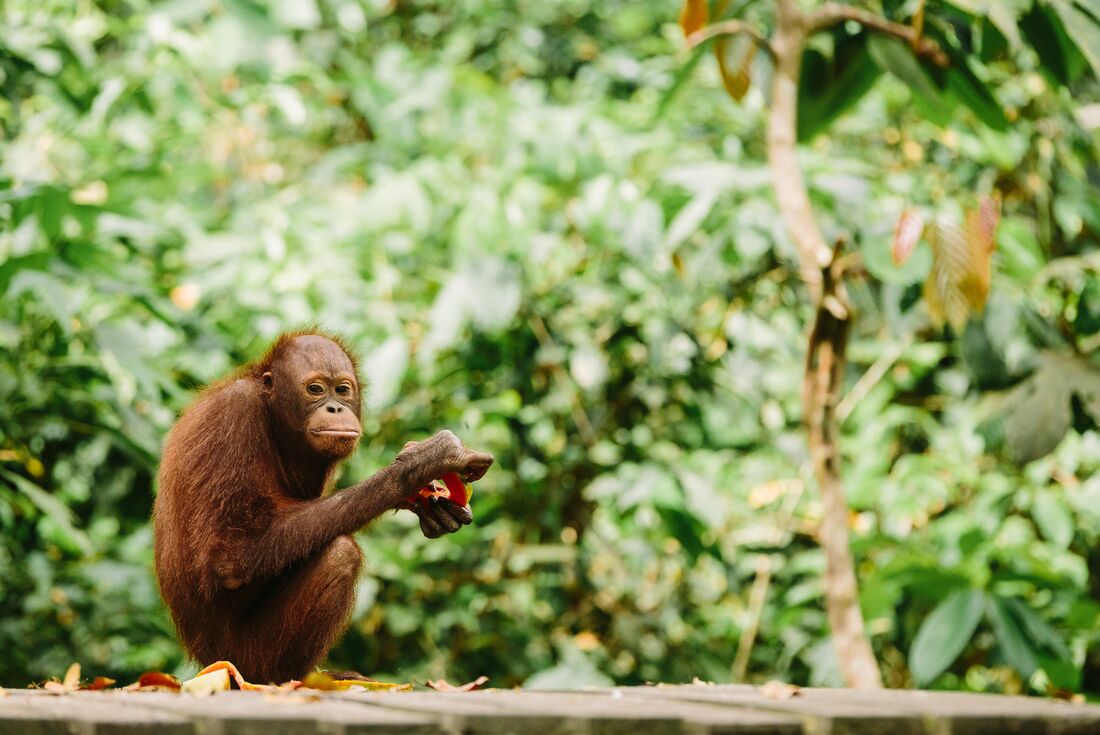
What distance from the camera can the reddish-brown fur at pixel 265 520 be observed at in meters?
3.10

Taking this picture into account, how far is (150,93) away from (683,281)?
2803 millimetres

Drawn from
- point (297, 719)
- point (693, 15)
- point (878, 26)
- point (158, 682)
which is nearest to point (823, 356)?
point (878, 26)

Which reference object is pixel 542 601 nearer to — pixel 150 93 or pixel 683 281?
pixel 683 281

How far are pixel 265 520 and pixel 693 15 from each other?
202 cm

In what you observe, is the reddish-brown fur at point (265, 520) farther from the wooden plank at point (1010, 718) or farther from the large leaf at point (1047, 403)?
the large leaf at point (1047, 403)

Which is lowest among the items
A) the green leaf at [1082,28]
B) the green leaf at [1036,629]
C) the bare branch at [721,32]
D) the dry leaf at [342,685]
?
the green leaf at [1036,629]

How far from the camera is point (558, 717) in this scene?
1.70 metres

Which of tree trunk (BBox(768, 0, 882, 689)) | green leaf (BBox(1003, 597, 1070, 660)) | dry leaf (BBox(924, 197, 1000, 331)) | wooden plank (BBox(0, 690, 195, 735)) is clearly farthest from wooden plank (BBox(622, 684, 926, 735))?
green leaf (BBox(1003, 597, 1070, 660))

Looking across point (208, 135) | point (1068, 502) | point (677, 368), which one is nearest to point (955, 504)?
point (1068, 502)

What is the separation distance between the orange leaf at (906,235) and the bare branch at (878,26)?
52 centimetres

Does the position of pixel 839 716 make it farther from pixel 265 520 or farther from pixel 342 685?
pixel 265 520

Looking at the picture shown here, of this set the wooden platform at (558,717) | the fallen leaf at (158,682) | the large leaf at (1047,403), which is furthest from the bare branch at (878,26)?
the fallen leaf at (158,682)

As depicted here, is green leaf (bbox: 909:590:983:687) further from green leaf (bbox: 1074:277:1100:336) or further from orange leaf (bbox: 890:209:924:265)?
orange leaf (bbox: 890:209:924:265)

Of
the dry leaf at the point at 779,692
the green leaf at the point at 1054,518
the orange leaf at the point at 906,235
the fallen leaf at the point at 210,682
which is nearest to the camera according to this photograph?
the dry leaf at the point at 779,692
